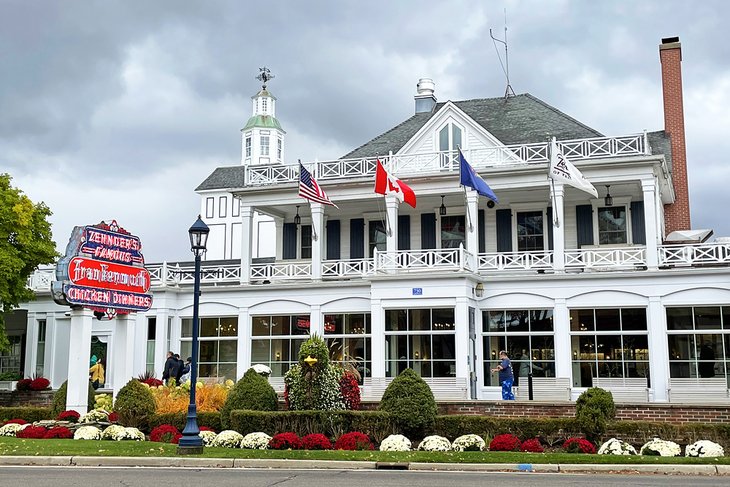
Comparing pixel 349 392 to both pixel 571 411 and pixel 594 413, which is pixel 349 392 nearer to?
pixel 571 411

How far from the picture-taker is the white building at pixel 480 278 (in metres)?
26.1

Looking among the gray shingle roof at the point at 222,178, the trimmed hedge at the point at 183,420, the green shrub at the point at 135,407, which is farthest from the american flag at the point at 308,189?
the gray shingle roof at the point at 222,178

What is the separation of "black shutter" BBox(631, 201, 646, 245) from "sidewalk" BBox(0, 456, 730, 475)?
15.6 m

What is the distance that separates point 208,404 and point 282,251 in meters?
12.5

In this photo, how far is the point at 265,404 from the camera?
20.6 m

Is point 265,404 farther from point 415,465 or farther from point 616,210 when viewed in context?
point 616,210

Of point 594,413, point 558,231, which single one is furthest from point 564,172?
point 594,413

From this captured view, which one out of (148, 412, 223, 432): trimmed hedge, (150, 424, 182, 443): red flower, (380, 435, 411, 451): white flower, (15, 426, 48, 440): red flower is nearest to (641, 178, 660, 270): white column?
(380, 435, 411, 451): white flower

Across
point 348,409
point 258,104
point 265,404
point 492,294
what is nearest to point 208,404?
point 265,404

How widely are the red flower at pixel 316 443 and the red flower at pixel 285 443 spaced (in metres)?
0.15

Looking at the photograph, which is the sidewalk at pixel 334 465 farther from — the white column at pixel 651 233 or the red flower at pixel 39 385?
the red flower at pixel 39 385

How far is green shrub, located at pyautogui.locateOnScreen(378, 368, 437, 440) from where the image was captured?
1923 centimetres

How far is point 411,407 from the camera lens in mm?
19250

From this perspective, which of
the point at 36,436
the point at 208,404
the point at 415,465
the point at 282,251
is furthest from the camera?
the point at 282,251
